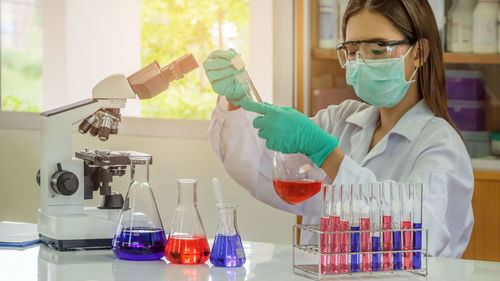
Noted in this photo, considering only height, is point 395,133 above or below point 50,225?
above

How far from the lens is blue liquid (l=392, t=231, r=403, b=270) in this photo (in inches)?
54.4

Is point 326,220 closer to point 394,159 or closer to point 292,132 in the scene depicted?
point 292,132

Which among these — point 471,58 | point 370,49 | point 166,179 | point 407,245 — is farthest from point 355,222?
point 166,179

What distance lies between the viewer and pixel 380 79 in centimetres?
206

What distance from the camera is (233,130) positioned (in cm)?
215

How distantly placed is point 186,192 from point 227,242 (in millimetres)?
137

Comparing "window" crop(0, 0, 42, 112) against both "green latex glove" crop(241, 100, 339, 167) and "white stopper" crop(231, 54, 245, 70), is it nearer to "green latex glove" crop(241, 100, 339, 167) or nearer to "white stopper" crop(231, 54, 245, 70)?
"white stopper" crop(231, 54, 245, 70)

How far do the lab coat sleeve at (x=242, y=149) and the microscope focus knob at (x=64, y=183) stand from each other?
1.79 ft

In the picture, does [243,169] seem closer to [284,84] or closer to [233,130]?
[233,130]

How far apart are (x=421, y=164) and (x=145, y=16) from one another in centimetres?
336

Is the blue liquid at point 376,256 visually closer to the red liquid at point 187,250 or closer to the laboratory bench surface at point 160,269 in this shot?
the laboratory bench surface at point 160,269

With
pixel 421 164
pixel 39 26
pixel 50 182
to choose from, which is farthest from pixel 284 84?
pixel 39 26

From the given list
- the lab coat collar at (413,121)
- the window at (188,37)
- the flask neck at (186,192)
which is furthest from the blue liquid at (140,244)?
the window at (188,37)

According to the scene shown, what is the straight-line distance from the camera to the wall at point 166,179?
126 inches
